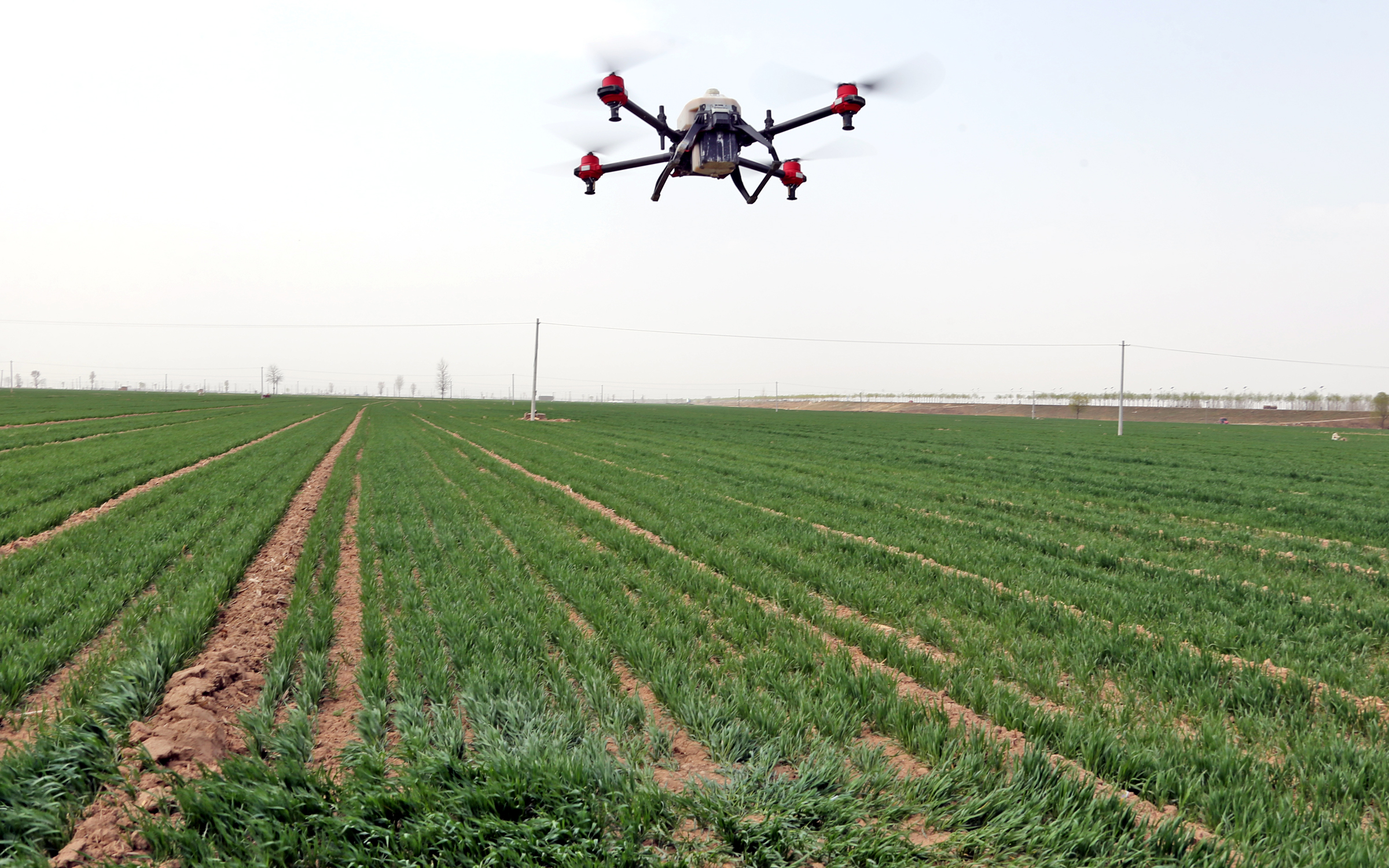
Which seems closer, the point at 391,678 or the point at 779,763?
the point at 779,763

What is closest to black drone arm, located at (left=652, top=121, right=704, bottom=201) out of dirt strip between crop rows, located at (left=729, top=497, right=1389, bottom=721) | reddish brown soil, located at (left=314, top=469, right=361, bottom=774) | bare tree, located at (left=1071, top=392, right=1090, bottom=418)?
dirt strip between crop rows, located at (left=729, top=497, right=1389, bottom=721)

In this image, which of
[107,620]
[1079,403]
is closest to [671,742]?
[107,620]

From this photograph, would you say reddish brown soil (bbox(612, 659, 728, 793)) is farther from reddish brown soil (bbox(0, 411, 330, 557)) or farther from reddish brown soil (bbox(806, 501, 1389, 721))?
reddish brown soil (bbox(0, 411, 330, 557))

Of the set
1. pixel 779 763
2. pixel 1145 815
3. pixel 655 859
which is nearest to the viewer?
pixel 655 859

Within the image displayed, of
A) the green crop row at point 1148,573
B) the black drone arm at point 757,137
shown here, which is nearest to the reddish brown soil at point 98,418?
the black drone arm at point 757,137

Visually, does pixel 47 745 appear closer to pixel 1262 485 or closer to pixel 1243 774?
pixel 1243 774

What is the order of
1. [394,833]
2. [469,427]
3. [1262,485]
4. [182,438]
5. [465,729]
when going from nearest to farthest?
[394,833] < [465,729] < [1262,485] < [182,438] < [469,427]

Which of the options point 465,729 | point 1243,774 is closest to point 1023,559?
point 1243,774
